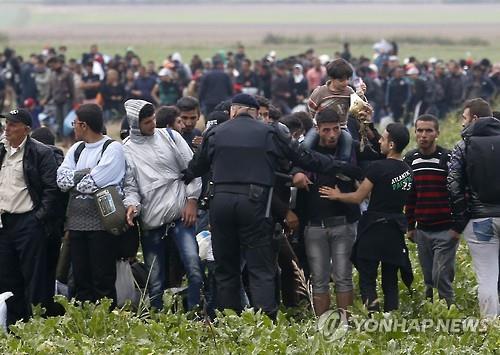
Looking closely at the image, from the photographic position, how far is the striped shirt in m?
10.6

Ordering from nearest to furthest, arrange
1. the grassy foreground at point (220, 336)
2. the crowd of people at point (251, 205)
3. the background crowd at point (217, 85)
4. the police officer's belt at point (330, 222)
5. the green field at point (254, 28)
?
1. the grassy foreground at point (220, 336)
2. the crowd of people at point (251, 205)
3. the police officer's belt at point (330, 222)
4. the background crowd at point (217, 85)
5. the green field at point (254, 28)

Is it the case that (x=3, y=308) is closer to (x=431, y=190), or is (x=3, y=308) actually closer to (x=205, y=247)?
(x=205, y=247)

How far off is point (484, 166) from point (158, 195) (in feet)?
8.98

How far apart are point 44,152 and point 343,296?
2.83m

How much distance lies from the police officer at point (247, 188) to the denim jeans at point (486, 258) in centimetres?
127

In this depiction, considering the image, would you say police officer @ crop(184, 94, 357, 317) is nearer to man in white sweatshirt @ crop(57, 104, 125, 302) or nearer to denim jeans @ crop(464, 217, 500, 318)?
man in white sweatshirt @ crop(57, 104, 125, 302)

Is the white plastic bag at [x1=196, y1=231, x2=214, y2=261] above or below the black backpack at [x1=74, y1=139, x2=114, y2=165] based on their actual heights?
below

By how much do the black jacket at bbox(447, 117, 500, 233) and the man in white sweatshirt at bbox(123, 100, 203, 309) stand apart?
2.20 m

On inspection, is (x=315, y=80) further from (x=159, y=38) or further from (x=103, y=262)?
(x=159, y=38)

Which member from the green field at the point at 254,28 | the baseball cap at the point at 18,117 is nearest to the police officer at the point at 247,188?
the baseball cap at the point at 18,117

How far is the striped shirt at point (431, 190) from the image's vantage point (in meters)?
10.6

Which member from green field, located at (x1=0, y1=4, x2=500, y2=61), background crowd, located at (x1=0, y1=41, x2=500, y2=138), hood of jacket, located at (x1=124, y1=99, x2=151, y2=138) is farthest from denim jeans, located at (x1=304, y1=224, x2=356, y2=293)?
green field, located at (x1=0, y1=4, x2=500, y2=61)

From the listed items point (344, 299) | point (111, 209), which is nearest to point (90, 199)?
point (111, 209)

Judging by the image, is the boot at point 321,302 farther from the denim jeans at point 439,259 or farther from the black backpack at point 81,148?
the black backpack at point 81,148
